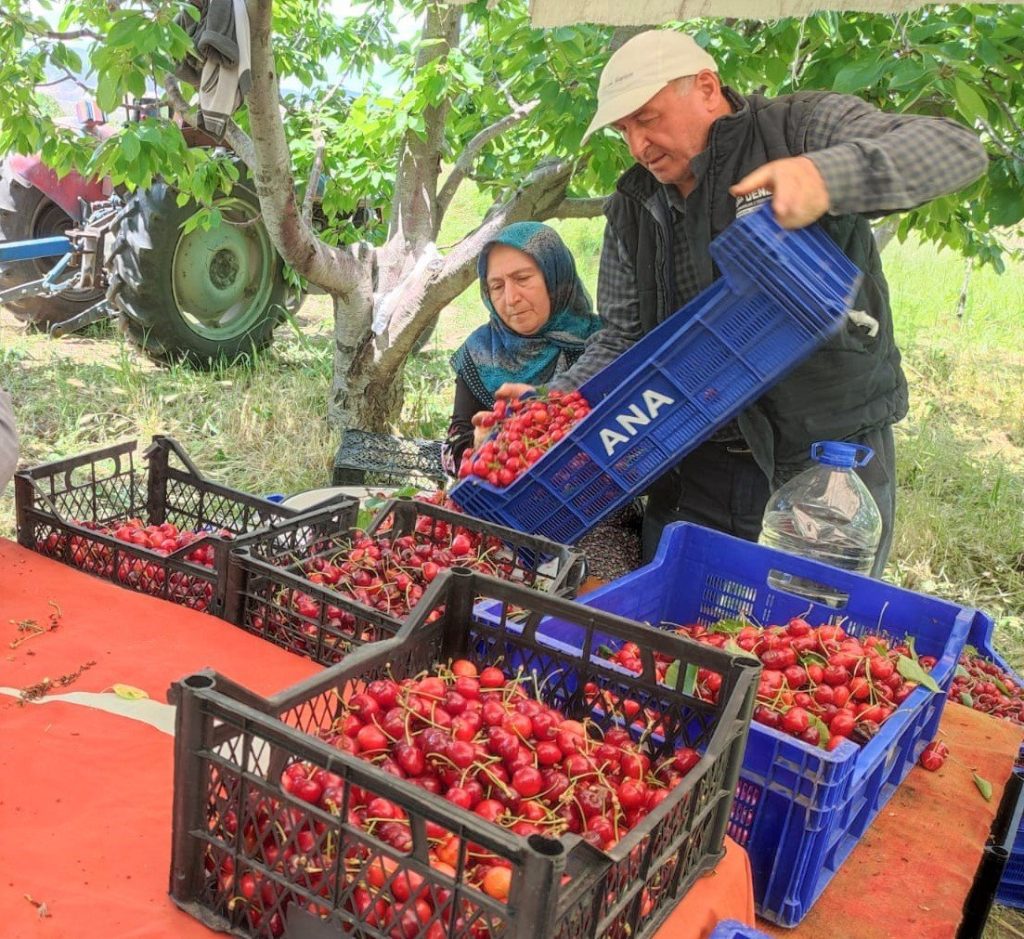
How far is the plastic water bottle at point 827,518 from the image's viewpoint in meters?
2.79

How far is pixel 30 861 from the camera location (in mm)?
1377

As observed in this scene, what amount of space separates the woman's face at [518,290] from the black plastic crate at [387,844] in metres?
2.35

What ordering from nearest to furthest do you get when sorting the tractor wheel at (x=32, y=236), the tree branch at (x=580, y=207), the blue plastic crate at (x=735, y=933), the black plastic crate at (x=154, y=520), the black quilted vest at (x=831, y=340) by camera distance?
1. the blue plastic crate at (x=735, y=933)
2. the black plastic crate at (x=154, y=520)
3. the black quilted vest at (x=831, y=340)
4. the tree branch at (x=580, y=207)
5. the tractor wheel at (x=32, y=236)

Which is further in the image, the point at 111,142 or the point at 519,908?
the point at 111,142

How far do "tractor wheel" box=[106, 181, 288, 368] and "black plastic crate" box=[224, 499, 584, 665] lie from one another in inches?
171

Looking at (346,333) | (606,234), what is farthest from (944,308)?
(606,234)

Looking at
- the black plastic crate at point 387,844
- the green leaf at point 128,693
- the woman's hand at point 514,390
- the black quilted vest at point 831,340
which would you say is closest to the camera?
the black plastic crate at point 387,844

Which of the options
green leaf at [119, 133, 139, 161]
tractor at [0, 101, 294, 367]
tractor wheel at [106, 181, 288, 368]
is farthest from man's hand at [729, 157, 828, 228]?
tractor at [0, 101, 294, 367]

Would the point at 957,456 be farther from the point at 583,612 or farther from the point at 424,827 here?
the point at 424,827

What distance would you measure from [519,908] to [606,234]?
95.2 inches

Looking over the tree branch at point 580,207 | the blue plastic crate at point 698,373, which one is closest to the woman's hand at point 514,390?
the blue plastic crate at point 698,373

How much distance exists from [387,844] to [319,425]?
5.55 m

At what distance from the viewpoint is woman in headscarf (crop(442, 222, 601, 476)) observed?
375 cm

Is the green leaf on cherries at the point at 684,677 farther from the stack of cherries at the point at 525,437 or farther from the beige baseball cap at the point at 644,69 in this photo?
the beige baseball cap at the point at 644,69
